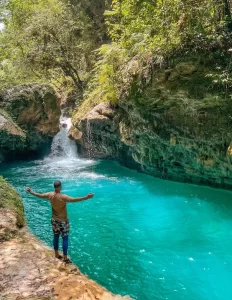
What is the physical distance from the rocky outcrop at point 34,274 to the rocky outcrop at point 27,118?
1276 cm

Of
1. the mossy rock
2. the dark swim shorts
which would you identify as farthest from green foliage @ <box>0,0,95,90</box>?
the dark swim shorts

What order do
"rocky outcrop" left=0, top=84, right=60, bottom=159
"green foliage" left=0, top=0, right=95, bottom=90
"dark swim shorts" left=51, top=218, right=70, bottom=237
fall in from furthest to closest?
"green foliage" left=0, top=0, right=95, bottom=90
"rocky outcrop" left=0, top=84, right=60, bottom=159
"dark swim shorts" left=51, top=218, right=70, bottom=237

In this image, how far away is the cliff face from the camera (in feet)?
37.1

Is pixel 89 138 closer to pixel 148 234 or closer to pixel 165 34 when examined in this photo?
pixel 165 34

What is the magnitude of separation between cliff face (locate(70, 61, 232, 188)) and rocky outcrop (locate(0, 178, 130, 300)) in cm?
748

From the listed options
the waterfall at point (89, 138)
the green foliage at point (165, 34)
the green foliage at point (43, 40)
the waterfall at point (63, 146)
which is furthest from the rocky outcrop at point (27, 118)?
the green foliage at point (165, 34)

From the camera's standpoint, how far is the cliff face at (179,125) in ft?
37.1

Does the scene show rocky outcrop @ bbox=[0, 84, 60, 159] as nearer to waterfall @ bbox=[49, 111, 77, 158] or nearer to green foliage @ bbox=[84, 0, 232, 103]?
waterfall @ bbox=[49, 111, 77, 158]

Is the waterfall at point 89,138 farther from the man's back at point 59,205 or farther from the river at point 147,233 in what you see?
the man's back at point 59,205

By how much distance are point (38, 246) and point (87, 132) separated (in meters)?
12.0

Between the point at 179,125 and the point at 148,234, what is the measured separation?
5.10m

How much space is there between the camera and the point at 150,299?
6.74m

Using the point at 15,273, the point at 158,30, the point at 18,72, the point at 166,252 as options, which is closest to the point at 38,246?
the point at 15,273

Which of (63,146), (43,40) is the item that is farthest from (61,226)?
(43,40)
